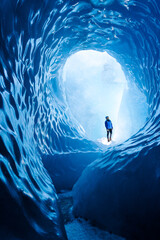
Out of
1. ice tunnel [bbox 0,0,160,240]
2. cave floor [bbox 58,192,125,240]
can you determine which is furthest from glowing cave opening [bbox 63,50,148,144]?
cave floor [bbox 58,192,125,240]

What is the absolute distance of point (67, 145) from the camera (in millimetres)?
6551

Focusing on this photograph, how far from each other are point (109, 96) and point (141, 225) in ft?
114

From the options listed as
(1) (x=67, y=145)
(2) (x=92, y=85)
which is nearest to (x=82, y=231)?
(1) (x=67, y=145)

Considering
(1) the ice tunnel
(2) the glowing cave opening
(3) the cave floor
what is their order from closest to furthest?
(1) the ice tunnel → (3) the cave floor → (2) the glowing cave opening

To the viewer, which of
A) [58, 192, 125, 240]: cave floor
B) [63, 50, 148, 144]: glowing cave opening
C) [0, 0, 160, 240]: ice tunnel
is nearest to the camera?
[0, 0, 160, 240]: ice tunnel

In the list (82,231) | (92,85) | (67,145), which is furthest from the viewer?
Result: (92,85)

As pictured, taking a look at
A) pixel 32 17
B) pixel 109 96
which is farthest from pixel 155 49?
pixel 109 96

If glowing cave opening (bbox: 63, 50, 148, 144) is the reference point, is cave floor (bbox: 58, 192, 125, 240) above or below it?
below

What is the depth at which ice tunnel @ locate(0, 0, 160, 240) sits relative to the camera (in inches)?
65.1

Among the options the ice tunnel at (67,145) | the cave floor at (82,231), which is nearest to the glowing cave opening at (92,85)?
the ice tunnel at (67,145)

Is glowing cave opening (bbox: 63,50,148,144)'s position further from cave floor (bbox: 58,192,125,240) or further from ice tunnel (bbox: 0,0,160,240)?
cave floor (bbox: 58,192,125,240)

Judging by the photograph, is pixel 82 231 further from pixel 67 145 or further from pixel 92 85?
pixel 92 85

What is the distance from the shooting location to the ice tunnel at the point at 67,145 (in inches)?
65.1

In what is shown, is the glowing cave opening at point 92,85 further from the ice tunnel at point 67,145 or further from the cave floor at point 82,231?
the cave floor at point 82,231
